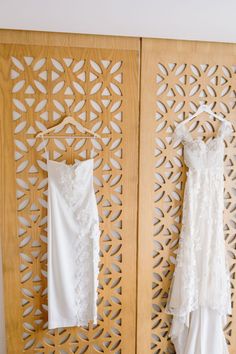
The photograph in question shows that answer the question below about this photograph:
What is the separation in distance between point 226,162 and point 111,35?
94 cm

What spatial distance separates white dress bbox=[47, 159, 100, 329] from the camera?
5.83 ft

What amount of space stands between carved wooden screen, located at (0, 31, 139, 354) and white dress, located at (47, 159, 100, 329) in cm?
7

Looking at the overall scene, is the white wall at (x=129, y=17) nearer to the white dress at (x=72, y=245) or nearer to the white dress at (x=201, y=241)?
the white dress at (x=72, y=245)

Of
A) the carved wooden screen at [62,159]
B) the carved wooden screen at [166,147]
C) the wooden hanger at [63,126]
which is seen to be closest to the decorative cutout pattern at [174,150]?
the carved wooden screen at [166,147]

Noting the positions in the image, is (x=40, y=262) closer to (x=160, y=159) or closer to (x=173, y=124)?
(x=160, y=159)

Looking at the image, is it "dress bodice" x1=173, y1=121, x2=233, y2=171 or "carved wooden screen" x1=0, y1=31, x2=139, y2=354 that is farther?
"dress bodice" x1=173, y1=121, x2=233, y2=171

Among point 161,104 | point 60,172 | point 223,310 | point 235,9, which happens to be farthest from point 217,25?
point 223,310

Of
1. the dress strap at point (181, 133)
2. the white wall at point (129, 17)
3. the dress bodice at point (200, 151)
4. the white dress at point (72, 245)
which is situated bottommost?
the white dress at point (72, 245)

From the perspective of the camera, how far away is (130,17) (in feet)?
5.86

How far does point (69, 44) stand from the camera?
5.71 feet

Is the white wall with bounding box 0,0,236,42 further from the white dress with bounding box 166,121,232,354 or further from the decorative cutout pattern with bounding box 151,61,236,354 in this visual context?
the white dress with bounding box 166,121,232,354

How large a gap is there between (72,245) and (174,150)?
76 cm

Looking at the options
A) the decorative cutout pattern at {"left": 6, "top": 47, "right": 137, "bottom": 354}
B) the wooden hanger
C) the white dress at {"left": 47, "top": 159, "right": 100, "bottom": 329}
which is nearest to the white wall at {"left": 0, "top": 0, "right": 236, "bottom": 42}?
the decorative cutout pattern at {"left": 6, "top": 47, "right": 137, "bottom": 354}

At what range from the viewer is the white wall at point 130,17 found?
1.68 meters
